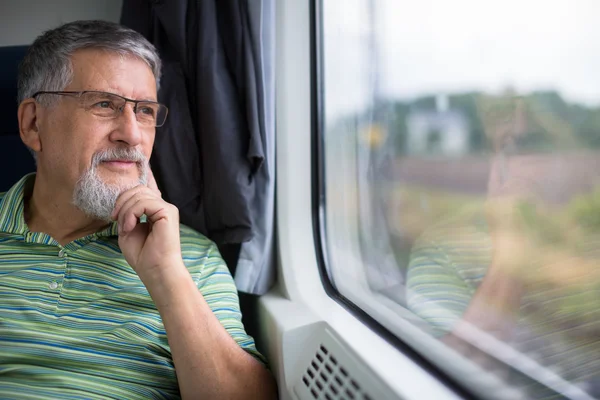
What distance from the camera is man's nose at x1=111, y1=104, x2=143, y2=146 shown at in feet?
4.20

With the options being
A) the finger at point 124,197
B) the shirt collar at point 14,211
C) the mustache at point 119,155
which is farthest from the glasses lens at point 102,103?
the shirt collar at point 14,211

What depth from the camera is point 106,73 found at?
1295 millimetres

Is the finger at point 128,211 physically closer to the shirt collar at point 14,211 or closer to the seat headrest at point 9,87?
the shirt collar at point 14,211

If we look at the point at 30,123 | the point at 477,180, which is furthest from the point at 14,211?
the point at 477,180

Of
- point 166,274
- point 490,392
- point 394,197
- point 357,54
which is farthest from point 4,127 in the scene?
point 490,392

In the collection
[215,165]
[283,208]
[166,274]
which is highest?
[215,165]

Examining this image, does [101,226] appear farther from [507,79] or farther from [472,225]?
[507,79]

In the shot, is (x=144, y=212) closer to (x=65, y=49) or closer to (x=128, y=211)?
(x=128, y=211)

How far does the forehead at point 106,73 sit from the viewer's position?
4.23 ft

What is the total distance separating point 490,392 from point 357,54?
1.02 metres

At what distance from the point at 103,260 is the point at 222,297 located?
1.14ft

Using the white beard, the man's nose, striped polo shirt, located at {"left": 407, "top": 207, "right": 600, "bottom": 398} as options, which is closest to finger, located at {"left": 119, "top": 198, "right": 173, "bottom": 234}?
the white beard

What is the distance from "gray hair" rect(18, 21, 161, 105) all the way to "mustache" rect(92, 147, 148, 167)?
0.24 meters

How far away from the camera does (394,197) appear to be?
1.32m
